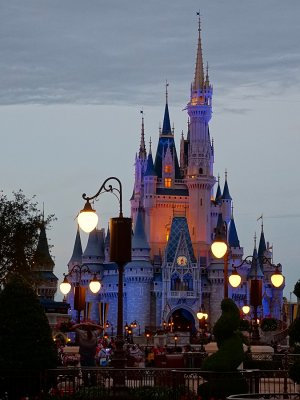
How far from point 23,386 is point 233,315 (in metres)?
4.70

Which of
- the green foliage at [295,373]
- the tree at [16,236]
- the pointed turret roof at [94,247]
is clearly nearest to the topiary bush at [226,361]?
the green foliage at [295,373]

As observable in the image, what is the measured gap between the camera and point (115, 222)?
2141 cm

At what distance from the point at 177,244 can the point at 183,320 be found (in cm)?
1015

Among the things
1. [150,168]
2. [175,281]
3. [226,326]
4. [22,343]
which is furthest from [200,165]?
[22,343]

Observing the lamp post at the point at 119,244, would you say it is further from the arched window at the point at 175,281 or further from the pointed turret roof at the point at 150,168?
the pointed turret roof at the point at 150,168

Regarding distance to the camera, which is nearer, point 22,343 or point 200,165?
point 22,343

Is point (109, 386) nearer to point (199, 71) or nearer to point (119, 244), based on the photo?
point (119, 244)

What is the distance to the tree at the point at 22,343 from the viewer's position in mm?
19484

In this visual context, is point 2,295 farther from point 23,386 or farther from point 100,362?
point 100,362

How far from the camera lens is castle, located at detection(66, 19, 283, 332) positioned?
469 ft

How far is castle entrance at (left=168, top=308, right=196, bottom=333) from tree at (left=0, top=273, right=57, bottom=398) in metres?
122

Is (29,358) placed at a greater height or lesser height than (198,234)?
lesser

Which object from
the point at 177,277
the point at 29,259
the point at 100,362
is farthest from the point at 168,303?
the point at 100,362

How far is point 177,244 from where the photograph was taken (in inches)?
5728
